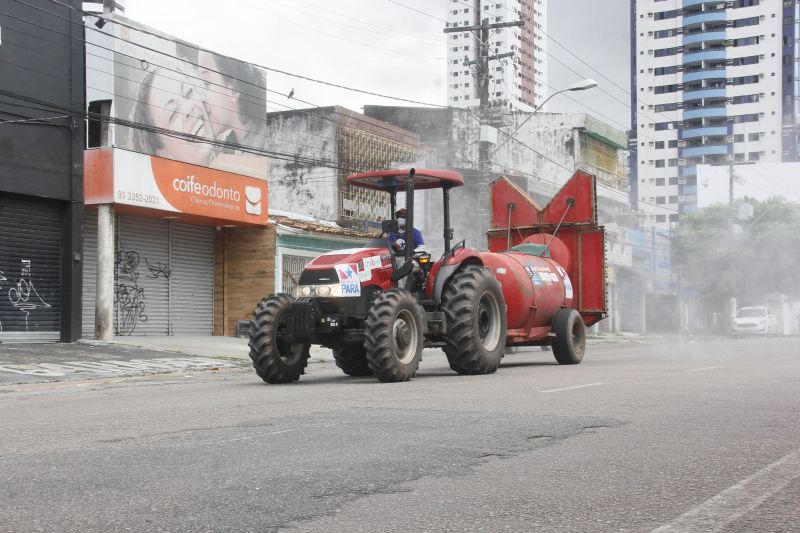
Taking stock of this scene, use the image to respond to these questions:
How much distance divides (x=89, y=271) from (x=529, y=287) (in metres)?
12.9

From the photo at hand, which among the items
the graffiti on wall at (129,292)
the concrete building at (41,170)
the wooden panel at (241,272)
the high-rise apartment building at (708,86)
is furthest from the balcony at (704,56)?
the concrete building at (41,170)

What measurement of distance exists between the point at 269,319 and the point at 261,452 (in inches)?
244

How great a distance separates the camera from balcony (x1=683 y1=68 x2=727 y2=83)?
383 feet

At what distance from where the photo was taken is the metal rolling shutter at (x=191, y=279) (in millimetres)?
27172

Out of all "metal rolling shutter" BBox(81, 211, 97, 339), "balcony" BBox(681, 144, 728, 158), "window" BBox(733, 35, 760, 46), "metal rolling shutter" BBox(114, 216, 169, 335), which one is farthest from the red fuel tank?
"window" BBox(733, 35, 760, 46)

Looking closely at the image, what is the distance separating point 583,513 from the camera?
177 inches

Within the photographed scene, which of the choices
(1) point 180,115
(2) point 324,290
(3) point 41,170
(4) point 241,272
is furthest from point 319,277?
(1) point 180,115

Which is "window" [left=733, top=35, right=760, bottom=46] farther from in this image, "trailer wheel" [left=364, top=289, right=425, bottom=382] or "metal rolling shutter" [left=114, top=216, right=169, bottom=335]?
"trailer wheel" [left=364, top=289, right=425, bottom=382]

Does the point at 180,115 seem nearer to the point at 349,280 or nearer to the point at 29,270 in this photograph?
the point at 29,270

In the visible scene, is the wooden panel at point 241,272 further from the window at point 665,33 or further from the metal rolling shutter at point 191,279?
the window at point 665,33

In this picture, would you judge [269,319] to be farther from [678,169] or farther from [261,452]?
[678,169]

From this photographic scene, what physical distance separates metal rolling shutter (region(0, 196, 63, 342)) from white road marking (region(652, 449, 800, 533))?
19062 mm

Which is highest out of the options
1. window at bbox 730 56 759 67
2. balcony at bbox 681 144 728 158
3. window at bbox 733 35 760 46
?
window at bbox 733 35 760 46

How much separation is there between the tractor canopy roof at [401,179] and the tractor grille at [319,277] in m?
1.48
